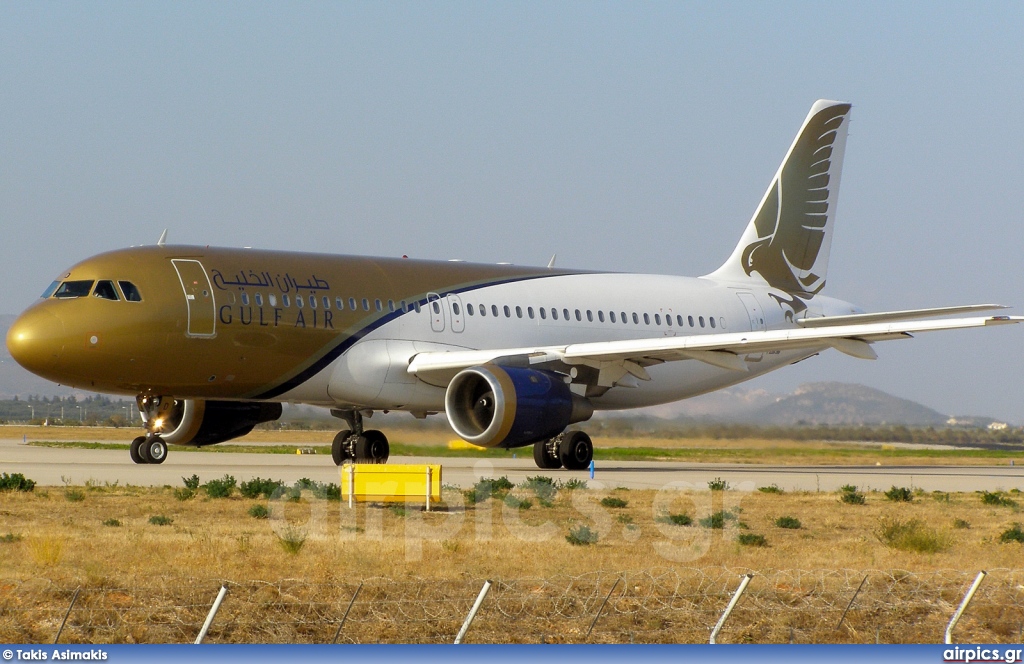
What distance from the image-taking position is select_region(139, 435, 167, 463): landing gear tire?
84.1 feet

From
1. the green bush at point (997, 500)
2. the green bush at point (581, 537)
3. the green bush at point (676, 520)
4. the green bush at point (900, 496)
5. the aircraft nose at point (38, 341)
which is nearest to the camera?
the green bush at point (581, 537)

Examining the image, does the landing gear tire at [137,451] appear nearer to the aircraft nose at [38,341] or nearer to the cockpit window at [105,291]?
the aircraft nose at [38,341]

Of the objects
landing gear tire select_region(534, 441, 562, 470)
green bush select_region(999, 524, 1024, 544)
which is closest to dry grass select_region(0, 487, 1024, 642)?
green bush select_region(999, 524, 1024, 544)

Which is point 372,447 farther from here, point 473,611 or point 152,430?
point 473,611

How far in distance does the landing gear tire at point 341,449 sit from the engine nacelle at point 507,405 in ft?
13.2

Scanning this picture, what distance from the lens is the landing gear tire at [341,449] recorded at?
28.4 meters

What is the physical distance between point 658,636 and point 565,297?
19.5 m

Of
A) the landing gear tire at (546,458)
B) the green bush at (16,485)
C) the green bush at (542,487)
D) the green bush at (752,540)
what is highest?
the landing gear tire at (546,458)

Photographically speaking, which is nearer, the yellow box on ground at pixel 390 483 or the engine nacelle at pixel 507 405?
the yellow box on ground at pixel 390 483

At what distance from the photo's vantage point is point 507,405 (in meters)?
23.8

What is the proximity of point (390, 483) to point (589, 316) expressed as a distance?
1115 cm

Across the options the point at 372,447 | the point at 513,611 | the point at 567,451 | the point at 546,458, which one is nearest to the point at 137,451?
the point at 372,447

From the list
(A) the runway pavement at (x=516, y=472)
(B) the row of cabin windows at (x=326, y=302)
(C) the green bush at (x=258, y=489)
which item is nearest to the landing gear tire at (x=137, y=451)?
(A) the runway pavement at (x=516, y=472)

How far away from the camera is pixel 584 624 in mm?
10492
